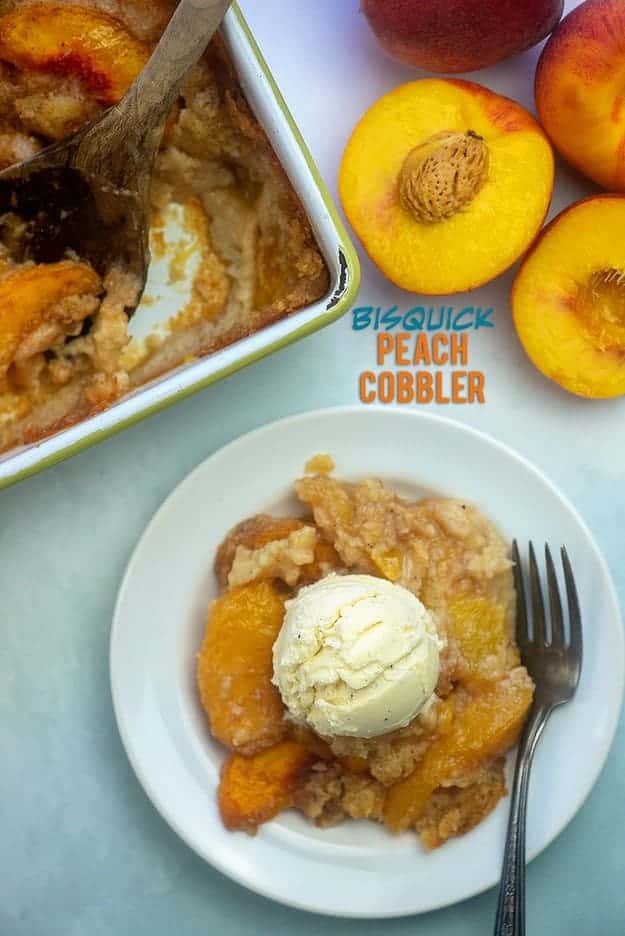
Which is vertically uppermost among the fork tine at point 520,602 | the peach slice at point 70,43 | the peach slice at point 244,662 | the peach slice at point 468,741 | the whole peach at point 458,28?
the peach slice at point 70,43

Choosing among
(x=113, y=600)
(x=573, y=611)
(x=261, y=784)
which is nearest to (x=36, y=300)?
(x=113, y=600)

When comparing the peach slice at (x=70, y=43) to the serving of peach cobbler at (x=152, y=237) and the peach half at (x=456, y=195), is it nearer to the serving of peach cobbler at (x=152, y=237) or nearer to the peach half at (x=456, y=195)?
the serving of peach cobbler at (x=152, y=237)

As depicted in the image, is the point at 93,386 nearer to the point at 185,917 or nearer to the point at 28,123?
the point at 28,123

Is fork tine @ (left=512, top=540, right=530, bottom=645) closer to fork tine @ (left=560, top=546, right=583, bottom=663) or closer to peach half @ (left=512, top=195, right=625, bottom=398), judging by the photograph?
fork tine @ (left=560, top=546, right=583, bottom=663)

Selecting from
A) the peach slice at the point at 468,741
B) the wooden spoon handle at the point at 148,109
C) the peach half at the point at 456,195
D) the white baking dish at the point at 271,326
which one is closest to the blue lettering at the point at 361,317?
the peach half at the point at 456,195

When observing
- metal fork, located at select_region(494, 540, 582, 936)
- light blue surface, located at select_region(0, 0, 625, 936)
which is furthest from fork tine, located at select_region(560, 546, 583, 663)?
light blue surface, located at select_region(0, 0, 625, 936)

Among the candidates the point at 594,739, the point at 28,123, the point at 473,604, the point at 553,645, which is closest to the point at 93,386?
the point at 28,123

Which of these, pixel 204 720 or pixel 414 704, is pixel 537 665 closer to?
pixel 414 704
